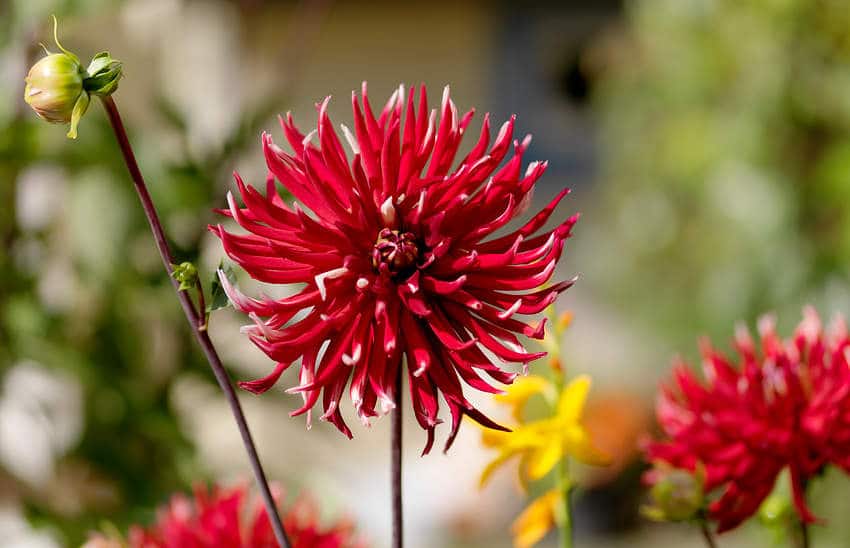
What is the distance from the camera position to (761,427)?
544mm

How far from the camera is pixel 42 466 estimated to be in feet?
4.05

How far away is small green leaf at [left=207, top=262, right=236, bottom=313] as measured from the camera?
0.41m

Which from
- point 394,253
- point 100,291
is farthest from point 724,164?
point 394,253

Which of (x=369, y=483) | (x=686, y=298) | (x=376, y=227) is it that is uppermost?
(x=376, y=227)

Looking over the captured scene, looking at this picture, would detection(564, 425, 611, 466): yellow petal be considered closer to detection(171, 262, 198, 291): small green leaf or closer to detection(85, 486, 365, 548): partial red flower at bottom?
detection(85, 486, 365, 548): partial red flower at bottom

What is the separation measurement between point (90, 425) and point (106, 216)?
0.78 feet

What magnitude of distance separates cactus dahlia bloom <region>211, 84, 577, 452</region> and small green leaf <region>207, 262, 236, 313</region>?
1cm

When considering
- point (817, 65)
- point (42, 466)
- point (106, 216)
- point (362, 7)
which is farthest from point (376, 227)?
point (362, 7)

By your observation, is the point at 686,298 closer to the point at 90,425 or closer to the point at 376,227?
the point at 90,425

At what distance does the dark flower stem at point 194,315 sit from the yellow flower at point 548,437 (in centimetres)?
15

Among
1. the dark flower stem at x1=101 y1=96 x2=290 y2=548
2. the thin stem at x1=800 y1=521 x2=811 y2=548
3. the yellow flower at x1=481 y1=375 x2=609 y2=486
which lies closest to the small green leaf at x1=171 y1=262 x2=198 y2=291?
the dark flower stem at x1=101 y1=96 x2=290 y2=548

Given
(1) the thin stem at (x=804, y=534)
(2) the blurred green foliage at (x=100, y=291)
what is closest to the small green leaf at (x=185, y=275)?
(1) the thin stem at (x=804, y=534)

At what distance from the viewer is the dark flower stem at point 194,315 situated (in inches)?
15.2

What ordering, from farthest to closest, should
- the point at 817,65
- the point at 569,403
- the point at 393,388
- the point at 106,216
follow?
the point at 817,65 → the point at 106,216 → the point at 569,403 → the point at 393,388
